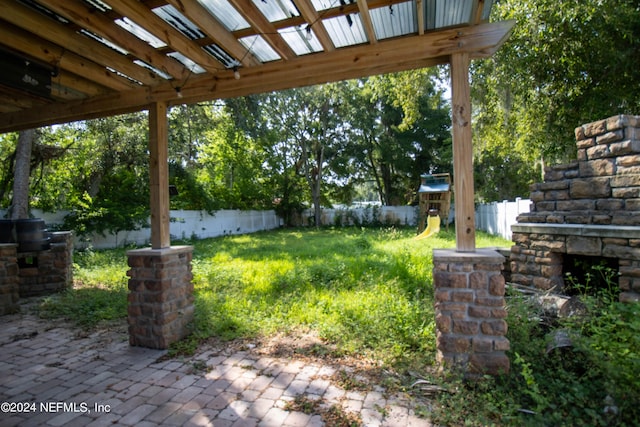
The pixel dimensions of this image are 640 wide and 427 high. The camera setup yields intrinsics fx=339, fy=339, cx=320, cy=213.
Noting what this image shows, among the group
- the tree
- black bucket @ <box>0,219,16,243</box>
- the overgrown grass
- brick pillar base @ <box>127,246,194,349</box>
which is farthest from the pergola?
the tree

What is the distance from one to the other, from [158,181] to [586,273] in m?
4.78

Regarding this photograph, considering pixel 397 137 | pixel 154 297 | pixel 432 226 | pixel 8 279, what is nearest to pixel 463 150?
pixel 154 297

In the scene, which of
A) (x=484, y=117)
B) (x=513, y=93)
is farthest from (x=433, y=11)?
(x=484, y=117)

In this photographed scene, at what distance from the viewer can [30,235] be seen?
17.1 ft

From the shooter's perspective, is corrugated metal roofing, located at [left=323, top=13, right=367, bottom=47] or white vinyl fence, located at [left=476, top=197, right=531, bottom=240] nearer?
corrugated metal roofing, located at [left=323, top=13, right=367, bottom=47]

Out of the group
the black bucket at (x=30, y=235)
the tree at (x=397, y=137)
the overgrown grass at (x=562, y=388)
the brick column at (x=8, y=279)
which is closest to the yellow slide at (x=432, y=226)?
the tree at (x=397, y=137)

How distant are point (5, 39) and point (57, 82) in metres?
0.58

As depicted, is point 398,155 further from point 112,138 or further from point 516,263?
point 516,263

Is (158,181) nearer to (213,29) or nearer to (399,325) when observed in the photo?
(213,29)

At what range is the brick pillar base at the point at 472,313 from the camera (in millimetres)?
2482

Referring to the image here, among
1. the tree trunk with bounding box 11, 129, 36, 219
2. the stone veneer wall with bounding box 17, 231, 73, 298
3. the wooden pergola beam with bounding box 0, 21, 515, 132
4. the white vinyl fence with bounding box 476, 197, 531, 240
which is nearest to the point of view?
the wooden pergola beam with bounding box 0, 21, 515, 132

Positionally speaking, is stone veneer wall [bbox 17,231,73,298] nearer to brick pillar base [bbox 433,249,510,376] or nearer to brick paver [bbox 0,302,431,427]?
brick paver [bbox 0,302,431,427]

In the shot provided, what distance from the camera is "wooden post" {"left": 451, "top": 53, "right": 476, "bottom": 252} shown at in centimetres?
265

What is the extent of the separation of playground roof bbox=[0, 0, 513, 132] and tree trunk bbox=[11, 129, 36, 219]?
538cm
